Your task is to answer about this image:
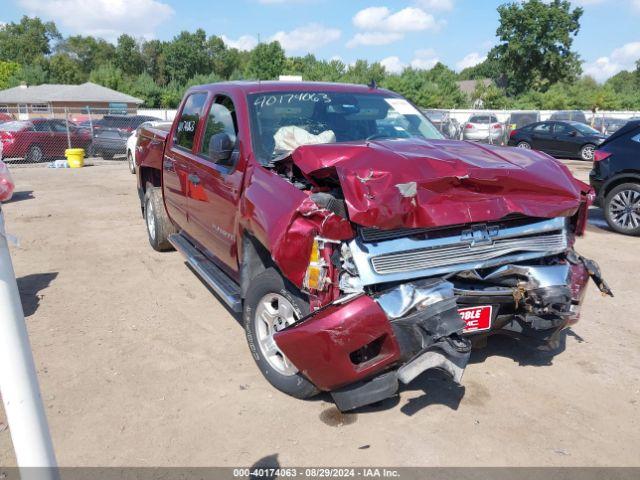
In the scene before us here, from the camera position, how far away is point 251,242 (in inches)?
149

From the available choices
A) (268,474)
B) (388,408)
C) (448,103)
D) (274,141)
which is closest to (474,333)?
(388,408)

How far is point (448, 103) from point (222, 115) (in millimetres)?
Answer: 48651

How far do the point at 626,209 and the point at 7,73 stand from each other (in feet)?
265

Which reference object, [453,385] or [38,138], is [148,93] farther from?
[453,385]

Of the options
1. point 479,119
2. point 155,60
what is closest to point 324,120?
point 479,119

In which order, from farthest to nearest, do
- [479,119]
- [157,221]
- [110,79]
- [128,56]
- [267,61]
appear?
[128,56] → [267,61] → [110,79] → [479,119] → [157,221]

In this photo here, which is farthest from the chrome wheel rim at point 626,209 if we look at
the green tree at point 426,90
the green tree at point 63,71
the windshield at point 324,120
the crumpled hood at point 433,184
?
the green tree at point 63,71

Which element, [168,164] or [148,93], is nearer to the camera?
[168,164]

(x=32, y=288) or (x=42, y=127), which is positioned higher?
(x=42, y=127)

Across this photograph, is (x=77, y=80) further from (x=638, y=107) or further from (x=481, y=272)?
(x=481, y=272)

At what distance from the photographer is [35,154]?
19047 mm

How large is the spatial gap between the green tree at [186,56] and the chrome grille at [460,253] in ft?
268

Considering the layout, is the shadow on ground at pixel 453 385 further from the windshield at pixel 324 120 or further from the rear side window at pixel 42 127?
the rear side window at pixel 42 127

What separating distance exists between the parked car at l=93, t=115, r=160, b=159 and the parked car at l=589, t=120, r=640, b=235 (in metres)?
15.8
